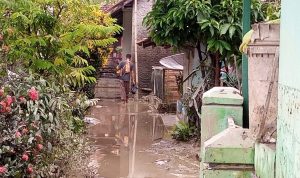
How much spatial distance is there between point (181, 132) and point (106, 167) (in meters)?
2.53

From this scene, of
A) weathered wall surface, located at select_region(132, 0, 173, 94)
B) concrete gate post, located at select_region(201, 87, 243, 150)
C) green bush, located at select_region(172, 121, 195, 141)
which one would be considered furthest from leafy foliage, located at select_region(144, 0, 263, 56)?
weathered wall surface, located at select_region(132, 0, 173, 94)

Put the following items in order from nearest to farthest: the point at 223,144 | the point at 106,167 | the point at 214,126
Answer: the point at 223,144
the point at 214,126
the point at 106,167

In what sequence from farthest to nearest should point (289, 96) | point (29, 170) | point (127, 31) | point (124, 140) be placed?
point (127, 31), point (124, 140), point (29, 170), point (289, 96)

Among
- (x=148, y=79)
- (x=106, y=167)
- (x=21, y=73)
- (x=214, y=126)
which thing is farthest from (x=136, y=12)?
(x=214, y=126)

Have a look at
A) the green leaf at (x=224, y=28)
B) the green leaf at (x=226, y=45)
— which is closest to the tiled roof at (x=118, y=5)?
the green leaf at (x=226, y=45)

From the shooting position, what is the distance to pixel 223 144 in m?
2.72

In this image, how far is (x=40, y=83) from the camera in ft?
19.5

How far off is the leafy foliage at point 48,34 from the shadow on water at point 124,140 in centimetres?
175

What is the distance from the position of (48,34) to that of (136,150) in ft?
11.3

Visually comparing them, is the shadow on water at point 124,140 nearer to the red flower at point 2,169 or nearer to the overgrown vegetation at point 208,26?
the overgrown vegetation at point 208,26

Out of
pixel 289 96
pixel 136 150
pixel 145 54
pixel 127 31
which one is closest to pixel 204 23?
pixel 136 150

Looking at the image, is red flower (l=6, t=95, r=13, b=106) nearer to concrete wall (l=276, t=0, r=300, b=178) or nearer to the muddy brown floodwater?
the muddy brown floodwater

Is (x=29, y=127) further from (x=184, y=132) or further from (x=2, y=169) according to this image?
(x=184, y=132)

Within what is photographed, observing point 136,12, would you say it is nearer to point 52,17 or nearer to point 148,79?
point 148,79
